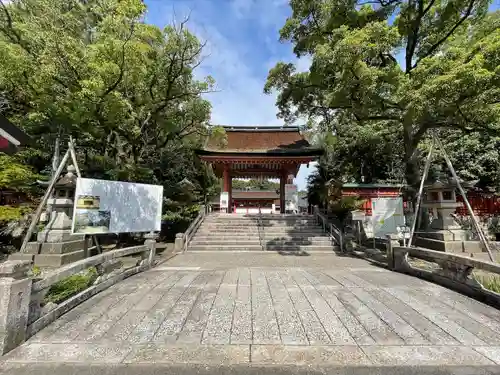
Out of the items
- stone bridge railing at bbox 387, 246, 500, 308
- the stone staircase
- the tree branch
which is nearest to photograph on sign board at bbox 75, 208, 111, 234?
the stone staircase

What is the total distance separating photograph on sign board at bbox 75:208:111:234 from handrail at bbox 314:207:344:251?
8.67m

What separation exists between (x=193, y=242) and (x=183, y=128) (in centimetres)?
555

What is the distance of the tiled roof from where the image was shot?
1888cm

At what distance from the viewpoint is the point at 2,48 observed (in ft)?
26.1

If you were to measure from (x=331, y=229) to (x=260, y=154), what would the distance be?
6.88 metres

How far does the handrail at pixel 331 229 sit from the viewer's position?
1091 cm

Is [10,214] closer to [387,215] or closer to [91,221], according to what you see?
[91,221]

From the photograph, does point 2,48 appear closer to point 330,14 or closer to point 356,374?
point 330,14

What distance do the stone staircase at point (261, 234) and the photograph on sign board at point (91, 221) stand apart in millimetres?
4504

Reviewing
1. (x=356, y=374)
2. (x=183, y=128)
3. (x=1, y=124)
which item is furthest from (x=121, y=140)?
(x=356, y=374)

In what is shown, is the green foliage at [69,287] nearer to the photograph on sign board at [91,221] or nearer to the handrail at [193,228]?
the photograph on sign board at [91,221]

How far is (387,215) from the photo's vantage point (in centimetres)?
911

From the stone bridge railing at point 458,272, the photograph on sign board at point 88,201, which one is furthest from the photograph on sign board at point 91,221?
the stone bridge railing at point 458,272

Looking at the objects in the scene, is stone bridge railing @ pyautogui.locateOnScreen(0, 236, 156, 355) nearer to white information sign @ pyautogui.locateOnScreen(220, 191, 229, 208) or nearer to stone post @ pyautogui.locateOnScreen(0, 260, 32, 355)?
stone post @ pyautogui.locateOnScreen(0, 260, 32, 355)
